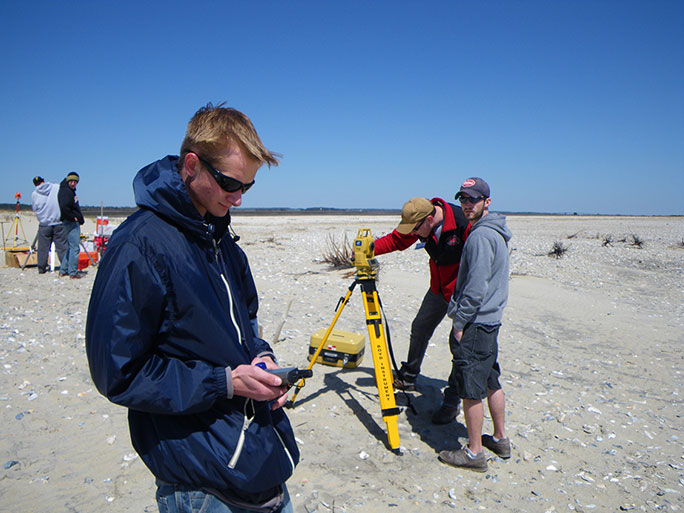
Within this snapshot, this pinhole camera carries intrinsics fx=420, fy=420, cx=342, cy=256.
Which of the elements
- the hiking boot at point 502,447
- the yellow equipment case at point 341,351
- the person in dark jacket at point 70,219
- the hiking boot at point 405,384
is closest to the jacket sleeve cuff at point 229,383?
the hiking boot at point 502,447

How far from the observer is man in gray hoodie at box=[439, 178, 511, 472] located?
3.38m

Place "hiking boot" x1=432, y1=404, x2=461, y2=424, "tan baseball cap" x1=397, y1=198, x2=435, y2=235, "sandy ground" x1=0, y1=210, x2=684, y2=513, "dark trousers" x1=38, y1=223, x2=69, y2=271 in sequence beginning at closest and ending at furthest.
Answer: "sandy ground" x1=0, y1=210, x2=684, y2=513 → "tan baseball cap" x1=397, y1=198, x2=435, y2=235 → "hiking boot" x1=432, y1=404, x2=461, y2=424 → "dark trousers" x1=38, y1=223, x2=69, y2=271

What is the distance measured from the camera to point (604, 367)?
6.14 metres

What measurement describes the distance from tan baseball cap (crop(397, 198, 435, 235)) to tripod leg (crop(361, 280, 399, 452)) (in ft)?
2.19

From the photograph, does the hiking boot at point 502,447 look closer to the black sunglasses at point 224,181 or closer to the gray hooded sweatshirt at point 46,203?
the black sunglasses at point 224,181

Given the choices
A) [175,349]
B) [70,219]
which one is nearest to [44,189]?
[70,219]

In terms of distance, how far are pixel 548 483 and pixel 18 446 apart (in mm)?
4467

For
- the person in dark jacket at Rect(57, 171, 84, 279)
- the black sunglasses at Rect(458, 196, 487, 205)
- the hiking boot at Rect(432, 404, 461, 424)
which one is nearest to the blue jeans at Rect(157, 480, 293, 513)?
the black sunglasses at Rect(458, 196, 487, 205)

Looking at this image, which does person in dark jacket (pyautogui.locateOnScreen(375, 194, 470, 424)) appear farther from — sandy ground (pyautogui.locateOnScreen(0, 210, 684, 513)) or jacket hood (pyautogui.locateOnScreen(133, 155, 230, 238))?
jacket hood (pyautogui.locateOnScreen(133, 155, 230, 238))

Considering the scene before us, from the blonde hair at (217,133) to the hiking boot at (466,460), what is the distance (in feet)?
10.6

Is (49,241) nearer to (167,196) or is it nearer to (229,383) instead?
(167,196)

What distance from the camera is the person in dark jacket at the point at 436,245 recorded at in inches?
162

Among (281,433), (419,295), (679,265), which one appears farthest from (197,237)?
(679,265)

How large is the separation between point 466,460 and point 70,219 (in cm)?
995
